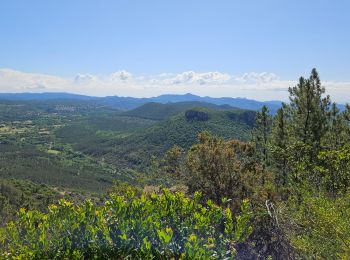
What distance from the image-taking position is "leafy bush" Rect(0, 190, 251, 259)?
16.4ft

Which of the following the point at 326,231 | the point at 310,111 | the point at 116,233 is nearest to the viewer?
the point at 116,233

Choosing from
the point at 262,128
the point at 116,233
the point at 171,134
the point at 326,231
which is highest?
the point at 116,233

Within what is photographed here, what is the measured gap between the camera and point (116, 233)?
5309 mm

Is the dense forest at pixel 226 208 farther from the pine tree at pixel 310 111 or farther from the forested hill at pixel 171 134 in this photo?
the forested hill at pixel 171 134

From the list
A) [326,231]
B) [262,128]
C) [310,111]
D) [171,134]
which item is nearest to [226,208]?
[326,231]

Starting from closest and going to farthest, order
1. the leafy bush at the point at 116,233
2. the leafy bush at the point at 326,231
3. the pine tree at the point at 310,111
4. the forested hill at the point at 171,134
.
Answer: the leafy bush at the point at 116,233 → the leafy bush at the point at 326,231 → the pine tree at the point at 310,111 → the forested hill at the point at 171,134

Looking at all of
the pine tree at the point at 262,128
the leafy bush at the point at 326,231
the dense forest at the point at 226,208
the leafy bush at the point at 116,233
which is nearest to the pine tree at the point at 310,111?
the dense forest at the point at 226,208

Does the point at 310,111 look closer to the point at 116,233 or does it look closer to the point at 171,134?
the point at 116,233

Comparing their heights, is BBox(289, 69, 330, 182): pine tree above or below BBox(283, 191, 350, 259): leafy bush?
above

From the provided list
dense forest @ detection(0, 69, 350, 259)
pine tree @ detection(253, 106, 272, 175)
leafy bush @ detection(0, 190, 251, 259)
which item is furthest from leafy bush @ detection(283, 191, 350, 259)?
pine tree @ detection(253, 106, 272, 175)

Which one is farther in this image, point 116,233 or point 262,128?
point 262,128

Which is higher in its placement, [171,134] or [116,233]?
[116,233]

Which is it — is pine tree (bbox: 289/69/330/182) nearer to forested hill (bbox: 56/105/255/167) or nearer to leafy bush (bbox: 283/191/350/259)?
leafy bush (bbox: 283/191/350/259)

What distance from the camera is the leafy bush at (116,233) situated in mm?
4988
